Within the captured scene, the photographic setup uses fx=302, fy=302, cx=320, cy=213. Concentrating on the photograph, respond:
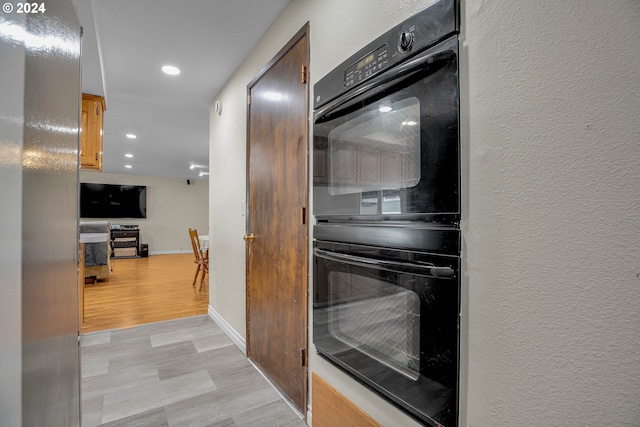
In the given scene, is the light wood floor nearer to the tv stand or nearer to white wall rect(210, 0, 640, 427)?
the tv stand

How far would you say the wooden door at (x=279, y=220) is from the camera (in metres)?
1.61

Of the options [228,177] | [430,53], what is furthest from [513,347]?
[228,177]

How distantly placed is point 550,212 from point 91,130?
3.73m

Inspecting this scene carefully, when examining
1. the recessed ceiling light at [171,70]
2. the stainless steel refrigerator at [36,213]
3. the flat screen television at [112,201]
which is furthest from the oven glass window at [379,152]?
the flat screen television at [112,201]

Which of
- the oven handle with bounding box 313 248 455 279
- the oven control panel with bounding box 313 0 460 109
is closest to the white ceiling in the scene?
the oven control panel with bounding box 313 0 460 109

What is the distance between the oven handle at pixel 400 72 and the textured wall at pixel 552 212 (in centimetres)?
5

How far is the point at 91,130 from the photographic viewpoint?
9.87ft

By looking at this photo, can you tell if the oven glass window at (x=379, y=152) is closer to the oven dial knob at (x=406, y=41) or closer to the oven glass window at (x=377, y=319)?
the oven dial knob at (x=406, y=41)

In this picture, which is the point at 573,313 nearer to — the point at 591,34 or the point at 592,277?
the point at 592,277

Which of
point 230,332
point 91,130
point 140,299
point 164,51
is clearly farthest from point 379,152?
point 140,299

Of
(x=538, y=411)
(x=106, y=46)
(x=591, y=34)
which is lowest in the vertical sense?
(x=538, y=411)

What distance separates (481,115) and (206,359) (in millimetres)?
2420

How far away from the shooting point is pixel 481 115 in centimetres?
79

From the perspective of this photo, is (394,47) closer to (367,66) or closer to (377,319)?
(367,66)
